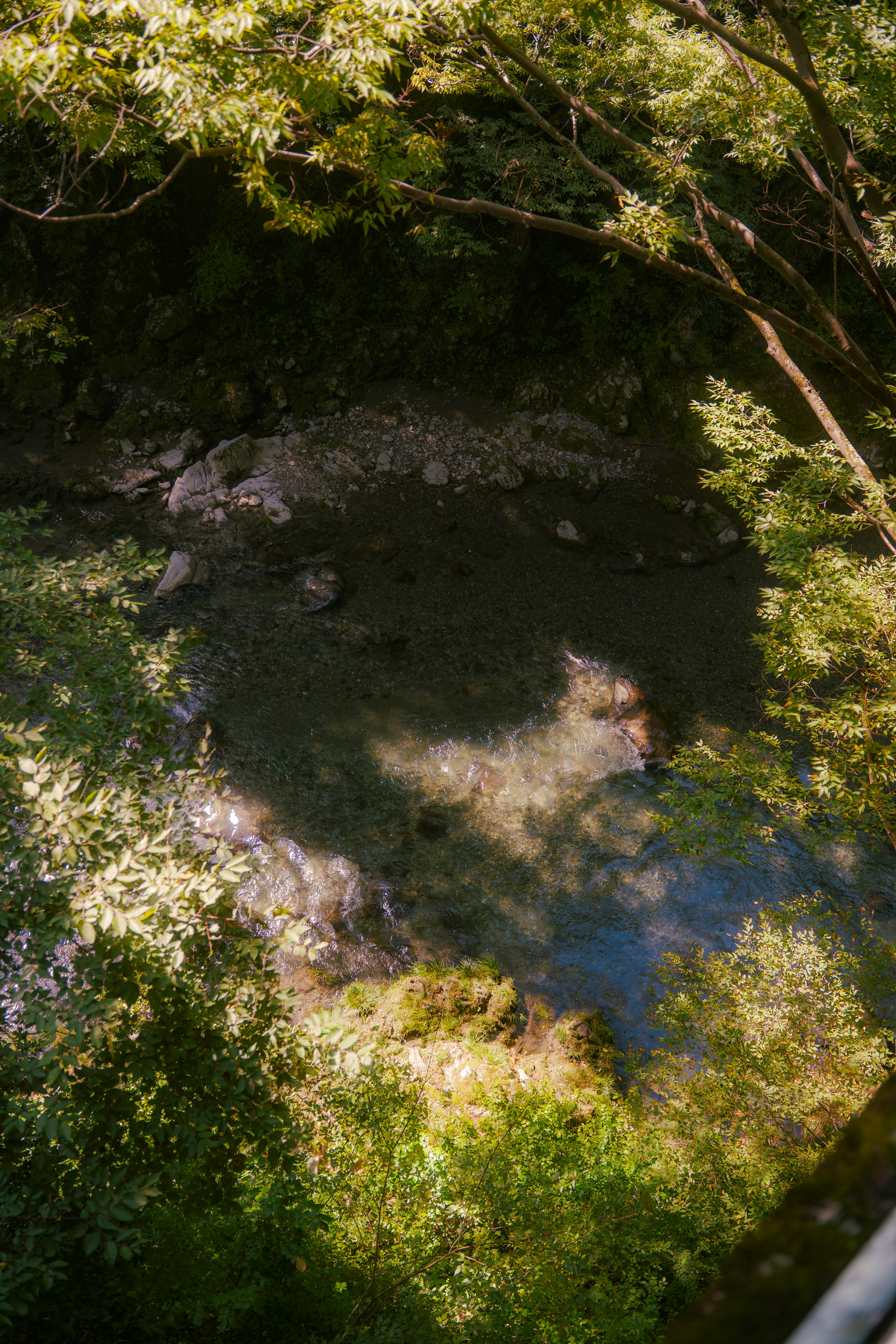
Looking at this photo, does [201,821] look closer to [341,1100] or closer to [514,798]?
[514,798]

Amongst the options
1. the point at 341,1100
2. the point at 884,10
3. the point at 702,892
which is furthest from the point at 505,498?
the point at 341,1100

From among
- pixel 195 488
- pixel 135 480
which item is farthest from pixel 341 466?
pixel 135 480

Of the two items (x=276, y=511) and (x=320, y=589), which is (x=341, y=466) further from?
(x=320, y=589)

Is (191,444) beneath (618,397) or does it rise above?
beneath

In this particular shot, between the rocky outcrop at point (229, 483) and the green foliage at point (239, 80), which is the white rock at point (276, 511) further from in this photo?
the green foliage at point (239, 80)

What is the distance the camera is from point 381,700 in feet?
28.8

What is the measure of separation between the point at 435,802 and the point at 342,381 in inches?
345

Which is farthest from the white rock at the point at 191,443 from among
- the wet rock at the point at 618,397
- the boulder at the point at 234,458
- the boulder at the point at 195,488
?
the wet rock at the point at 618,397

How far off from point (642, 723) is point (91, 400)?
1078cm

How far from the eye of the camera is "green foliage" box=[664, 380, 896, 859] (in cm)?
486

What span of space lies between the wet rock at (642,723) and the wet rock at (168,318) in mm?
10384

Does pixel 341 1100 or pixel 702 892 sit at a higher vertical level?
pixel 341 1100

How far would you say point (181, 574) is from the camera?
9.63 m

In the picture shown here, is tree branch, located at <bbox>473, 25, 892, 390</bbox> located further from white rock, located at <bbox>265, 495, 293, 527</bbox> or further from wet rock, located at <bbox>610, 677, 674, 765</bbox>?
white rock, located at <bbox>265, 495, 293, 527</bbox>
